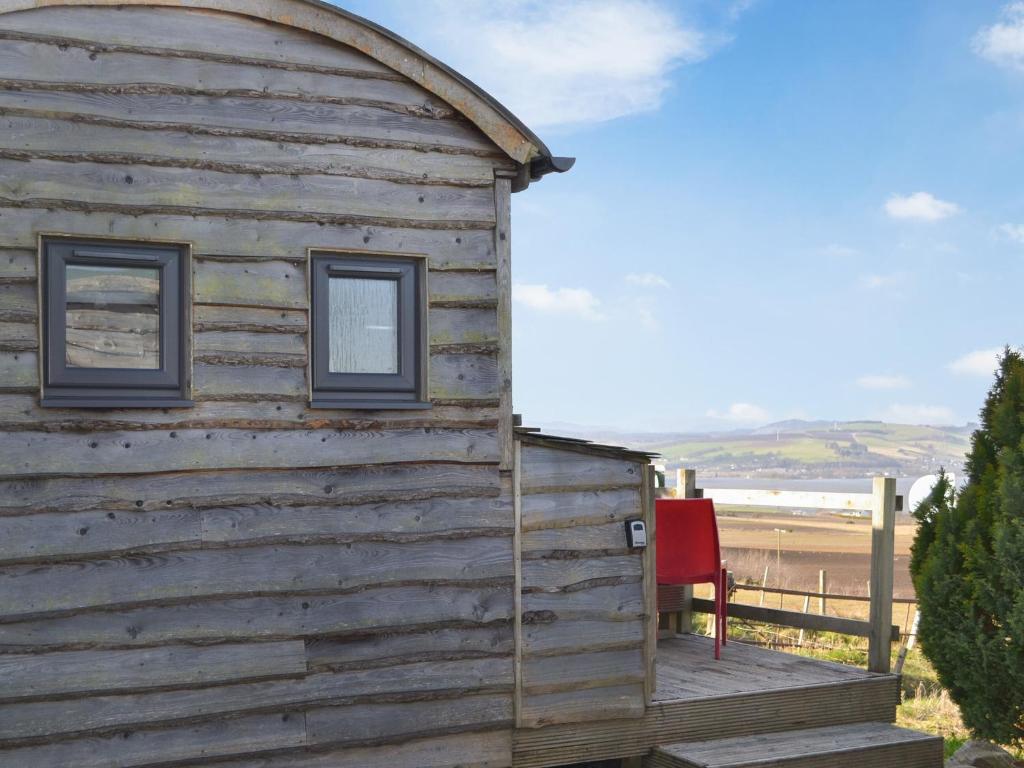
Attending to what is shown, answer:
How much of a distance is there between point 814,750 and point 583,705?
1397mm

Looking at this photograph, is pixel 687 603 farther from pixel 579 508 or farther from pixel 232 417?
pixel 232 417

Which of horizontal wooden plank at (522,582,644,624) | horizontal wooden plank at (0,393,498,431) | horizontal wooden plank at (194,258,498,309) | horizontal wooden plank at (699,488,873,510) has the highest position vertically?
horizontal wooden plank at (194,258,498,309)

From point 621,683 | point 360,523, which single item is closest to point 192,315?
point 360,523

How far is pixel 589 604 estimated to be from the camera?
669cm

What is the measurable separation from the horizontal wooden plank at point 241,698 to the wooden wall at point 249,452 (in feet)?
0.04

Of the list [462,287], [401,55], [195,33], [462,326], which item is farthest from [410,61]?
[462,326]

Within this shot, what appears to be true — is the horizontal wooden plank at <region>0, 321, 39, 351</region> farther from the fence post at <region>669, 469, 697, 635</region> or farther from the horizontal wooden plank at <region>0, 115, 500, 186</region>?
the fence post at <region>669, 469, 697, 635</region>

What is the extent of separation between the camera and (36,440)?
18.2 ft

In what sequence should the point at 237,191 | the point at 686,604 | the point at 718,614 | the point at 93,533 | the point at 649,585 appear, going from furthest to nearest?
the point at 686,604 → the point at 718,614 → the point at 649,585 → the point at 237,191 → the point at 93,533

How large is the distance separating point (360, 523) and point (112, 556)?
1.25 meters

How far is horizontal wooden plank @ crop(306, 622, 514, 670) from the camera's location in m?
6.06

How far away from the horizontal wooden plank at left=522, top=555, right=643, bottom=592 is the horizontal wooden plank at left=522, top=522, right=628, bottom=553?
7 cm

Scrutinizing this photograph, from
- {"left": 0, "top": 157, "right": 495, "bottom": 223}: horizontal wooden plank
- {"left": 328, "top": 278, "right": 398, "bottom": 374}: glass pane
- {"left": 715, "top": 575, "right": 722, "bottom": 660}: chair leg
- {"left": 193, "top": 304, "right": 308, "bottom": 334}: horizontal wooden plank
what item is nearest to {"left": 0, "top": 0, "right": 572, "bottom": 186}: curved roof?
{"left": 0, "top": 157, "right": 495, "bottom": 223}: horizontal wooden plank

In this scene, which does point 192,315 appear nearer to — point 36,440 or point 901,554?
A: point 36,440
